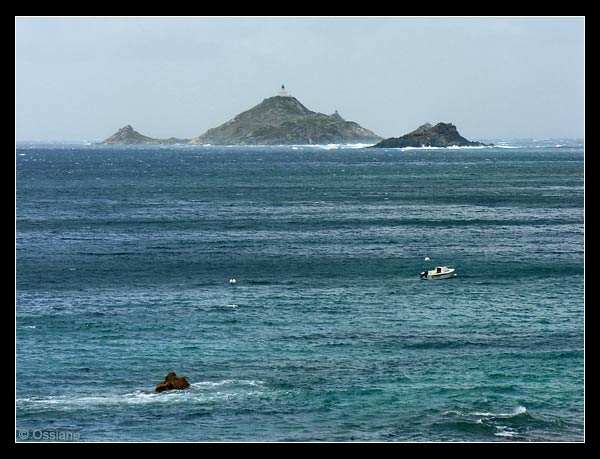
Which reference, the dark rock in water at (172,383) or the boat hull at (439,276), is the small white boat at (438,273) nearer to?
the boat hull at (439,276)

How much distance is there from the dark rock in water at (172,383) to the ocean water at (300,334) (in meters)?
0.79

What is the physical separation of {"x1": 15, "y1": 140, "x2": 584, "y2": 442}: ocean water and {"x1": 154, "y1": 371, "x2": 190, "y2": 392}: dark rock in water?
0.79 meters

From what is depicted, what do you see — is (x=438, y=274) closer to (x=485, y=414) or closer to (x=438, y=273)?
(x=438, y=273)

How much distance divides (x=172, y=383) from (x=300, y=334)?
58.1 ft

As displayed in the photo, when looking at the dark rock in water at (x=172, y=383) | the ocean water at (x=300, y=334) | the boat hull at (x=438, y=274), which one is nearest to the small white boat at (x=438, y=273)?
the boat hull at (x=438, y=274)

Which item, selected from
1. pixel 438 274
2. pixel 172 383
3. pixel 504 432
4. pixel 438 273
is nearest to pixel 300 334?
pixel 172 383

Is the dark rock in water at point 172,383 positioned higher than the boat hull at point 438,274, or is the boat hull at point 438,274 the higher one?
the boat hull at point 438,274

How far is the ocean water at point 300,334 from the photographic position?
6425cm

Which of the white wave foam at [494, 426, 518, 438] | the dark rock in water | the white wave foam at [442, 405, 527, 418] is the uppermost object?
the dark rock in water

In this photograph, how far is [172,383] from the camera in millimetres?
68812

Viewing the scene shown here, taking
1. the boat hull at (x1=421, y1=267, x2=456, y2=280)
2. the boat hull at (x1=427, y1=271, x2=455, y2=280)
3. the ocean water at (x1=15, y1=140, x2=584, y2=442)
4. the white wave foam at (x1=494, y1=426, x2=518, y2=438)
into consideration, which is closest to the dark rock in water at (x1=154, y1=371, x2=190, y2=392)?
the ocean water at (x1=15, y1=140, x2=584, y2=442)

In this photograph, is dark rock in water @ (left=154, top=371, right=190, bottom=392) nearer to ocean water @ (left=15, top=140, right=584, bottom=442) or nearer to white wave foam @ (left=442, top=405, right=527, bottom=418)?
ocean water @ (left=15, top=140, right=584, bottom=442)

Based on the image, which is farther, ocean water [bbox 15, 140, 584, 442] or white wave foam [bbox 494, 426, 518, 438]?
ocean water [bbox 15, 140, 584, 442]

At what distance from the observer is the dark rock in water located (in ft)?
225
